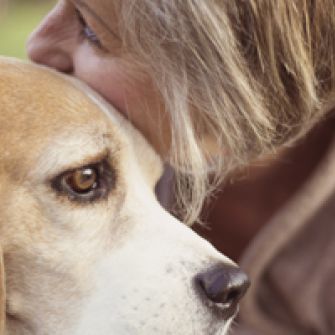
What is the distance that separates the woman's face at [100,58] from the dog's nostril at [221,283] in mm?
423

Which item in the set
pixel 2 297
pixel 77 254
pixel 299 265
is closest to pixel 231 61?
pixel 77 254

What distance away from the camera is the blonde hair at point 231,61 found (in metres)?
2.07

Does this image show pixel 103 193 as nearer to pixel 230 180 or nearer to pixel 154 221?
pixel 154 221

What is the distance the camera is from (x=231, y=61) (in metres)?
2.08

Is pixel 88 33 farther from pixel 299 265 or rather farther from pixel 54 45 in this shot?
pixel 299 265

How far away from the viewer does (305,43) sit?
2.14 meters

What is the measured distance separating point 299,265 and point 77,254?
3.10ft

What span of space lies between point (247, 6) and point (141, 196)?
49cm

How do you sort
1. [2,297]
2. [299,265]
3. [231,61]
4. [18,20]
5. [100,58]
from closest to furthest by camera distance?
1. [2,297]
2. [231,61]
3. [100,58]
4. [299,265]
5. [18,20]

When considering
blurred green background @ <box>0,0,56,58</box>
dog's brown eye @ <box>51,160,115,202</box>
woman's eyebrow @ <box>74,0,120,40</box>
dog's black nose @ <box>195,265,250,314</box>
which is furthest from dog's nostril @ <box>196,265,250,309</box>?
blurred green background @ <box>0,0,56,58</box>

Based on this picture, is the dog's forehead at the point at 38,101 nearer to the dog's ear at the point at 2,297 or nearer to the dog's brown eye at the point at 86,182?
the dog's brown eye at the point at 86,182

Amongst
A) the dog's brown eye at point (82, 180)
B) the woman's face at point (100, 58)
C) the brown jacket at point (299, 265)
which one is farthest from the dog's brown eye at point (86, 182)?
the brown jacket at point (299, 265)

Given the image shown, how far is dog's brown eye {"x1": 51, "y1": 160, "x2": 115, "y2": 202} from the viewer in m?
1.97

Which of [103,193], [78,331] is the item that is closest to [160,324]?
[78,331]
